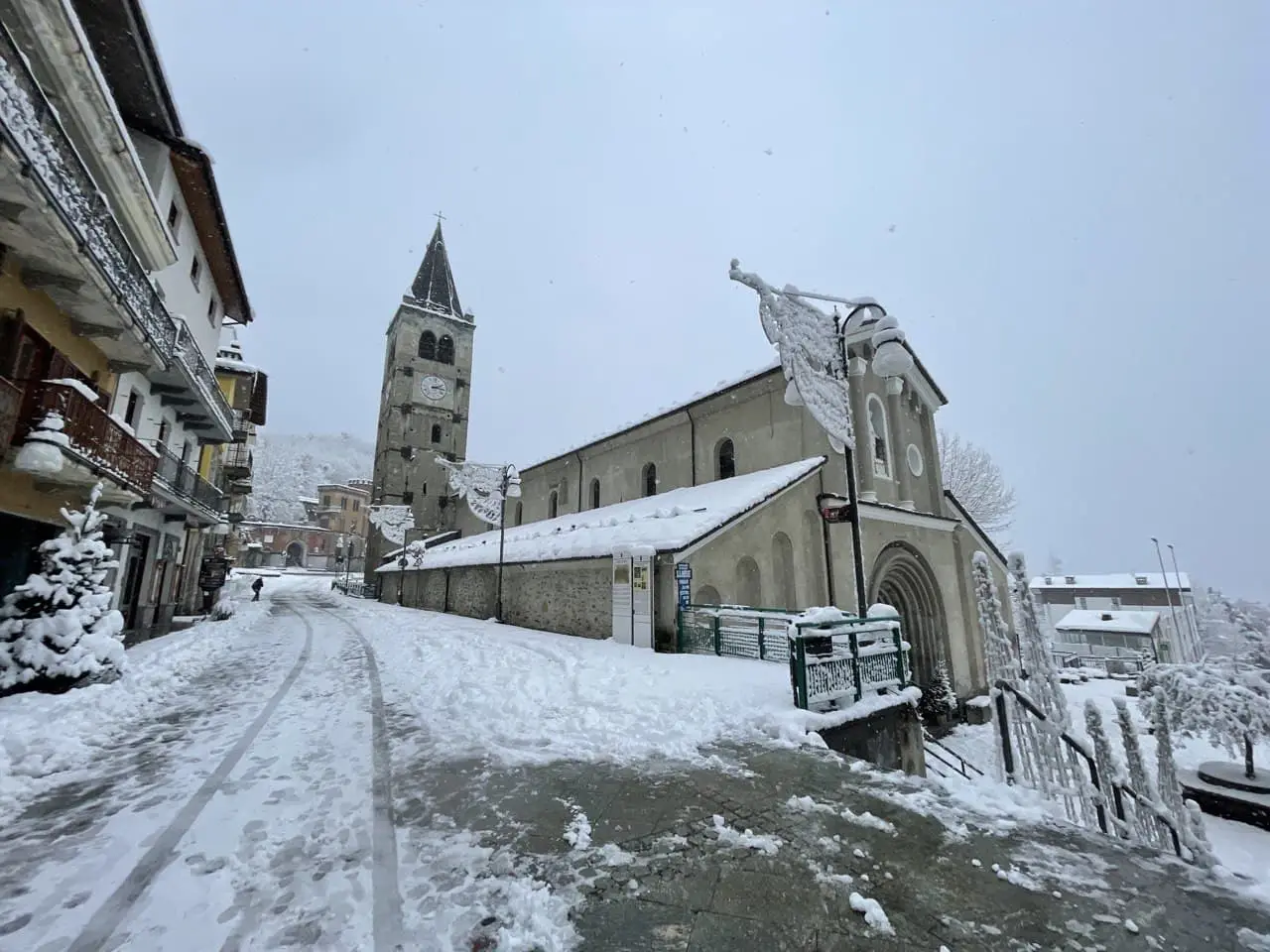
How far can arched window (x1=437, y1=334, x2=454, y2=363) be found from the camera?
173 feet

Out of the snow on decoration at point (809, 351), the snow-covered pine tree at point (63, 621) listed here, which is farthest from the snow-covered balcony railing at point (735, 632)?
the snow-covered pine tree at point (63, 621)

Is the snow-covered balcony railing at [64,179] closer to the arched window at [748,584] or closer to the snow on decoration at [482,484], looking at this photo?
the arched window at [748,584]

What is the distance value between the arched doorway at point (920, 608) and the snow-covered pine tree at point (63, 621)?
20.7 m

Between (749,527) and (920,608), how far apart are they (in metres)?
10.3

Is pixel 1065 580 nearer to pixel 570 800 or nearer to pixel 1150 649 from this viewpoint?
pixel 1150 649

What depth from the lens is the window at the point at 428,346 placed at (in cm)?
5164

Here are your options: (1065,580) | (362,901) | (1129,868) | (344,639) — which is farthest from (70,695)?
(1065,580)

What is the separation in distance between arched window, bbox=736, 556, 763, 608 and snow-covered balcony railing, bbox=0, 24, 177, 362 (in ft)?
47.0

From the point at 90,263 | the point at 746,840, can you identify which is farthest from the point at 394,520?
the point at 746,840

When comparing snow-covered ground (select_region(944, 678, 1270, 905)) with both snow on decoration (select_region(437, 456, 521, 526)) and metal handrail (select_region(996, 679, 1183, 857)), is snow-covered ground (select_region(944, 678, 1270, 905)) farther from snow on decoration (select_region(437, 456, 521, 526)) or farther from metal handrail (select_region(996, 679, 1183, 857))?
snow on decoration (select_region(437, 456, 521, 526))

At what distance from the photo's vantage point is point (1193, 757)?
15.2 meters

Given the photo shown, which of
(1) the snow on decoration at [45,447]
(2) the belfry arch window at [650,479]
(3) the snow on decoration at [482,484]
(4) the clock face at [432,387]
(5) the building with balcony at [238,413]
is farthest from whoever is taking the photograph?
(4) the clock face at [432,387]

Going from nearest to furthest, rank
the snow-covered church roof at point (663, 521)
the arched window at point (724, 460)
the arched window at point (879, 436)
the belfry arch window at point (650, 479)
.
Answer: the snow-covered church roof at point (663, 521) → the arched window at point (879, 436) → the arched window at point (724, 460) → the belfry arch window at point (650, 479)

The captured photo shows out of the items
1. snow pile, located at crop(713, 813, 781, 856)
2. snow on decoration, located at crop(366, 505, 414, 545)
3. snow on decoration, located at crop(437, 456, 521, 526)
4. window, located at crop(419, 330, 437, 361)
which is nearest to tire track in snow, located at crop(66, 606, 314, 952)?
snow pile, located at crop(713, 813, 781, 856)
